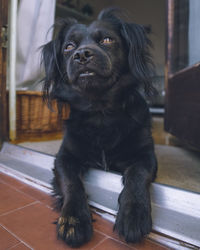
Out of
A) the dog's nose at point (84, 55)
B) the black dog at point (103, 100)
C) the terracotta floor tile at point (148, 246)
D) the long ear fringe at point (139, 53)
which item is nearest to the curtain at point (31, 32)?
the black dog at point (103, 100)

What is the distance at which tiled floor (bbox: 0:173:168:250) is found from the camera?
57 centimetres

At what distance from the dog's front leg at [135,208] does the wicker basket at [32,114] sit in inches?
46.9

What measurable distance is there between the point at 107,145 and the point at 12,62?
45.5 inches

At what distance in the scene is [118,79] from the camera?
1.00 m

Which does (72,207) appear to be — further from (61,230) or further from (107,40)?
(107,40)

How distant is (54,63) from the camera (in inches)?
44.5

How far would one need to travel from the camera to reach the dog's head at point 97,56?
89 centimetres

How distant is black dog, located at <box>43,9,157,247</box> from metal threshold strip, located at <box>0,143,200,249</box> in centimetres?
7

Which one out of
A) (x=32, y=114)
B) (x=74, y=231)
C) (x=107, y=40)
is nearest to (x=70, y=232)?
(x=74, y=231)

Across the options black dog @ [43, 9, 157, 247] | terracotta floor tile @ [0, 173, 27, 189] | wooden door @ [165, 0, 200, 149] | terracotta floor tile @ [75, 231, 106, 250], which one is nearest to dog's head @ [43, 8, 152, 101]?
black dog @ [43, 9, 157, 247]

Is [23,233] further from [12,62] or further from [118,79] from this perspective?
[12,62]

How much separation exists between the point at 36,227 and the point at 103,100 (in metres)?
0.60

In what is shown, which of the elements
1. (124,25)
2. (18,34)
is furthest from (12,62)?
(124,25)

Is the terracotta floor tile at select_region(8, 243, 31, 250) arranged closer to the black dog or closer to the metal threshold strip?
the black dog
